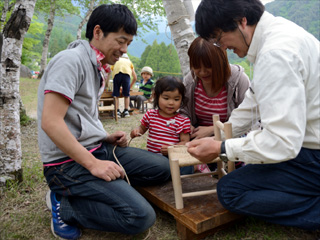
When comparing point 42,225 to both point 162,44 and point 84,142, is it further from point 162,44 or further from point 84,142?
point 162,44

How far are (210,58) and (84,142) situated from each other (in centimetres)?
123

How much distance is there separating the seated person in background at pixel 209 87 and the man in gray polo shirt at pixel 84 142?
0.66 metres

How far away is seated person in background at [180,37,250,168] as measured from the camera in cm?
224

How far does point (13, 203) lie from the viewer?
217 centimetres

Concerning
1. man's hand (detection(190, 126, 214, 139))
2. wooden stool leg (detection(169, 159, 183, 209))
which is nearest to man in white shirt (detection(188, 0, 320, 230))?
wooden stool leg (detection(169, 159, 183, 209))

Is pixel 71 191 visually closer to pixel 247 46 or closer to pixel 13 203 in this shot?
pixel 13 203

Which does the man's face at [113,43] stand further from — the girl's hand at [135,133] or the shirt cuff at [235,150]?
the shirt cuff at [235,150]

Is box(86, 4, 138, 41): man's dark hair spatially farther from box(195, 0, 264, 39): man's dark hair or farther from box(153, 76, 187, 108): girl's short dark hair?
box(153, 76, 187, 108): girl's short dark hair

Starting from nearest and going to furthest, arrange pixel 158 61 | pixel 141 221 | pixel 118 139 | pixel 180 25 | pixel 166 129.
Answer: pixel 141 221 < pixel 118 139 < pixel 166 129 < pixel 180 25 < pixel 158 61

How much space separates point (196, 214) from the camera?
1.66 m

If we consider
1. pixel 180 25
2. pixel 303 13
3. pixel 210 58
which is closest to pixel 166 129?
pixel 210 58

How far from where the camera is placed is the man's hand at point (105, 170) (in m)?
1.68

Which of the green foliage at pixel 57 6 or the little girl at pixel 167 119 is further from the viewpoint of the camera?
the green foliage at pixel 57 6

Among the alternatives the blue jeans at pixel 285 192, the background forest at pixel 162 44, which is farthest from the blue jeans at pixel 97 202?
the background forest at pixel 162 44
